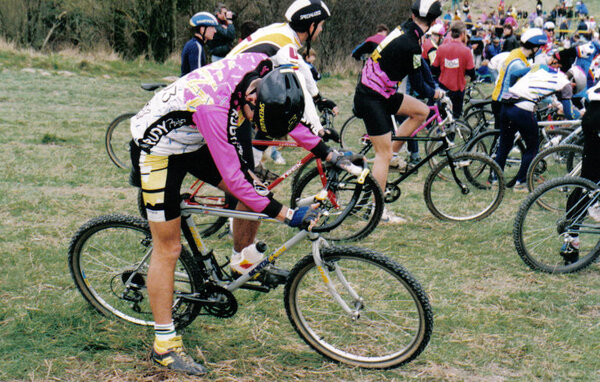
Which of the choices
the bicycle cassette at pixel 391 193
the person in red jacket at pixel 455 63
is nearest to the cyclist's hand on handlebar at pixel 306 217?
the bicycle cassette at pixel 391 193

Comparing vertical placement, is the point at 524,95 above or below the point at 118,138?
above

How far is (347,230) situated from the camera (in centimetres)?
611

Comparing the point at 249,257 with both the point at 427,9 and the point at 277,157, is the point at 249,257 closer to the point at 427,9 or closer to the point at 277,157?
the point at 427,9

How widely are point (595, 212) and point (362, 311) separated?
2.57m

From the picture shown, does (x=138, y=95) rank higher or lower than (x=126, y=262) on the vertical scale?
lower

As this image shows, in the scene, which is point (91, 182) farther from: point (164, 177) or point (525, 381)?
point (525, 381)

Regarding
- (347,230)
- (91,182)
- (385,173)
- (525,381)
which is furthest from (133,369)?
(91,182)

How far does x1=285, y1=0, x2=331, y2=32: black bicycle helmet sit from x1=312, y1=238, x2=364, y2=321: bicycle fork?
273 cm

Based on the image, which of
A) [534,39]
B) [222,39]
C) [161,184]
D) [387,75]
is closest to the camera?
[161,184]

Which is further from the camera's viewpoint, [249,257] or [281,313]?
[281,313]

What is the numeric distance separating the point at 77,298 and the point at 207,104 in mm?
2201

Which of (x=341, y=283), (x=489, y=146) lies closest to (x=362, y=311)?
(x=341, y=283)

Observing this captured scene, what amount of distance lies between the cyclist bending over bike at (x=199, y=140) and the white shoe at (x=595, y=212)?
252 centimetres

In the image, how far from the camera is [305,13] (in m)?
5.33
